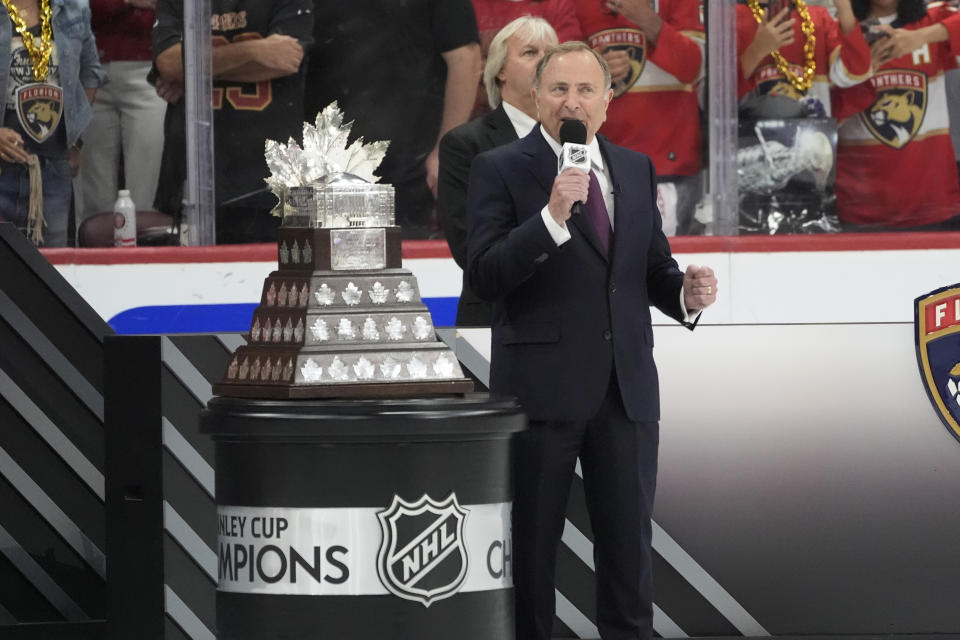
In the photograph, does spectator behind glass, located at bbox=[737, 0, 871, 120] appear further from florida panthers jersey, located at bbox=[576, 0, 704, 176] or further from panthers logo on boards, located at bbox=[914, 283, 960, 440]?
panthers logo on boards, located at bbox=[914, 283, 960, 440]

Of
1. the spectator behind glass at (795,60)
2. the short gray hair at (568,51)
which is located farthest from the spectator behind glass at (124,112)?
the short gray hair at (568,51)

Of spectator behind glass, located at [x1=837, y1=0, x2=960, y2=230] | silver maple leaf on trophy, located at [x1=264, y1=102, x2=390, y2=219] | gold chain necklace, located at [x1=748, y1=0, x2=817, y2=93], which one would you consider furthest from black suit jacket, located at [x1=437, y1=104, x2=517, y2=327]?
spectator behind glass, located at [x1=837, y1=0, x2=960, y2=230]

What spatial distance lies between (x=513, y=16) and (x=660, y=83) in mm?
546

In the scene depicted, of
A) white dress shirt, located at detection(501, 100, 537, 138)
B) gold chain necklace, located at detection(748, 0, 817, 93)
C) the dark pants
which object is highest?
gold chain necklace, located at detection(748, 0, 817, 93)

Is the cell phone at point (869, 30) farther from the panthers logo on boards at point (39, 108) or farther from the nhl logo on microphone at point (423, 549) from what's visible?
the nhl logo on microphone at point (423, 549)

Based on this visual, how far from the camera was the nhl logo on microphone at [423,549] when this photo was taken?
3107mm

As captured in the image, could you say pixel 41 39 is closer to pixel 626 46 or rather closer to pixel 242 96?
pixel 242 96

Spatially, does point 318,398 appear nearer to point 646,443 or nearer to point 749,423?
point 646,443

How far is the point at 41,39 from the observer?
209 inches

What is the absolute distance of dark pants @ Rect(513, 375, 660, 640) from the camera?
3.45m

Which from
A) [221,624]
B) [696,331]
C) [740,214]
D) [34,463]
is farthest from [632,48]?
[221,624]

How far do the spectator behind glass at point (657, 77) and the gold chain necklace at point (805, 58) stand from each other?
265 millimetres

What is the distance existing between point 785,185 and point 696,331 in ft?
3.84

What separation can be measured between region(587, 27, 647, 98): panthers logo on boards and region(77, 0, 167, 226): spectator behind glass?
150 cm
